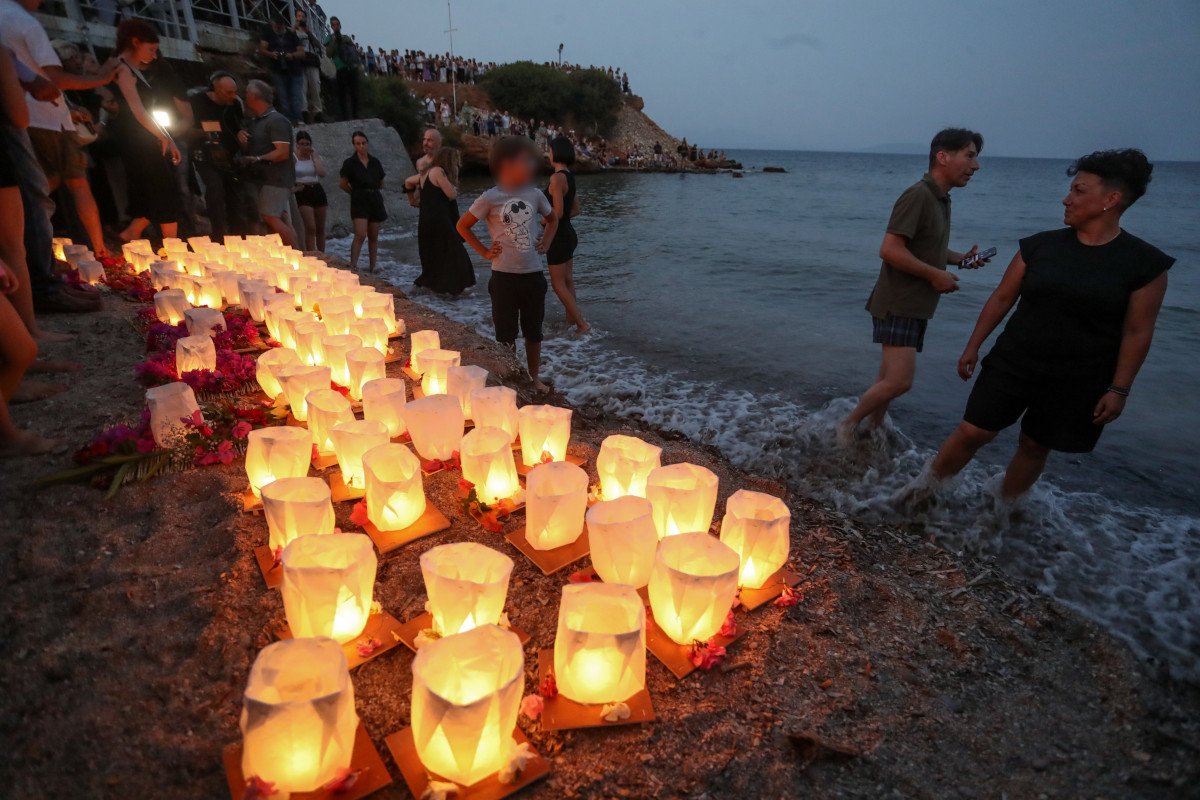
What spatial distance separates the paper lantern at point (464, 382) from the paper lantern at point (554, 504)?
1072 millimetres

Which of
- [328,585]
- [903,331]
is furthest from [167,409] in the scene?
[903,331]

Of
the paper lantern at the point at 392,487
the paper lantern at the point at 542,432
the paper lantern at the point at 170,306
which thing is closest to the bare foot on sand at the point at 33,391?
the paper lantern at the point at 170,306

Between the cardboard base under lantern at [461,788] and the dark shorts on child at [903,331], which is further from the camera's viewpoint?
the dark shorts on child at [903,331]

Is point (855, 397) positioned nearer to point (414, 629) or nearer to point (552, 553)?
point (552, 553)

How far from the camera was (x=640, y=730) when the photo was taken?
179 cm

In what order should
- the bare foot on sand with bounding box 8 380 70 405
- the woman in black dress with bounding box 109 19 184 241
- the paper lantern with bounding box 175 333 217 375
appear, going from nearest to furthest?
the bare foot on sand with bounding box 8 380 70 405 → the paper lantern with bounding box 175 333 217 375 → the woman in black dress with bounding box 109 19 184 241

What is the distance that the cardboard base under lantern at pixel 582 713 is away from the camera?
1.76 m

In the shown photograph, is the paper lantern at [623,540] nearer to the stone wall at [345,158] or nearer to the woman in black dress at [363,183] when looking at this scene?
the woman in black dress at [363,183]

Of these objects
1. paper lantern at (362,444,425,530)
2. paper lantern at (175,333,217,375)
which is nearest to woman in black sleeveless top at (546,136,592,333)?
paper lantern at (175,333,217,375)

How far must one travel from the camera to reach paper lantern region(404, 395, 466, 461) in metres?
A: 3.01

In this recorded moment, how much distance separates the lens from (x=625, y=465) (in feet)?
8.92

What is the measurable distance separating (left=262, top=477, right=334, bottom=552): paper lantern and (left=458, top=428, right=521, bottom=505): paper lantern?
654 millimetres

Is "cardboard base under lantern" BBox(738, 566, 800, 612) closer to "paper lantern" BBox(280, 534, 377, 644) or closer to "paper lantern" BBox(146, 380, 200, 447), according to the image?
"paper lantern" BBox(280, 534, 377, 644)

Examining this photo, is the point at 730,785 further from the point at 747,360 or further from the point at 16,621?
the point at 747,360
